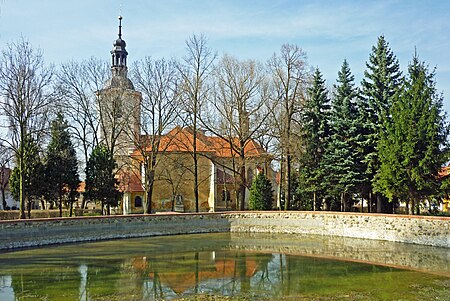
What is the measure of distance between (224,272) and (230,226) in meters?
13.1

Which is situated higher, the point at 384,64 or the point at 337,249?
the point at 384,64

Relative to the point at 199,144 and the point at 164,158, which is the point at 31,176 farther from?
the point at 199,144

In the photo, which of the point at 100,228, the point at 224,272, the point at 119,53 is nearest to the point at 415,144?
the point at 224,272

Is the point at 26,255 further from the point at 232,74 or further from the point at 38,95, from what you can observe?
the point at 232,74

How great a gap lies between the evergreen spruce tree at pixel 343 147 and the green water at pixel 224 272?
5646mm

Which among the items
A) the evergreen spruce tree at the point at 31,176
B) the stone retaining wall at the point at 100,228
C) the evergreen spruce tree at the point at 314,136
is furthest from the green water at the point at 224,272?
the evergreen spruce tree at the point at 31,176

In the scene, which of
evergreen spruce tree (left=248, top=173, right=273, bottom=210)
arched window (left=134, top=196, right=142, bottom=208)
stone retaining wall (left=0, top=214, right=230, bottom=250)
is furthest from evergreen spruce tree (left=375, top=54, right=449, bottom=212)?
arched window (left=134, top=196, right=142, bottom=208)

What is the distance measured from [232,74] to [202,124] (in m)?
4.21

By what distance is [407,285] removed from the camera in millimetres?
12578

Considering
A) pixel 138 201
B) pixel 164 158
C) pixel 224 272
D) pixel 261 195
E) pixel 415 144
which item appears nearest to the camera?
pixel 224 272

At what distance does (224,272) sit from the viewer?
1494 cm

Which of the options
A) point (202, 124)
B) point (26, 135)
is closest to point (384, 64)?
point (202, 124)

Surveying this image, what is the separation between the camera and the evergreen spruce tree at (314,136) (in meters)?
29.7

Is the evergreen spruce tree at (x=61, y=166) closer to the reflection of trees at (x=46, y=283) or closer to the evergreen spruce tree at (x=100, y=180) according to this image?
the evergreen spruce tree at (x=100, y=180)
